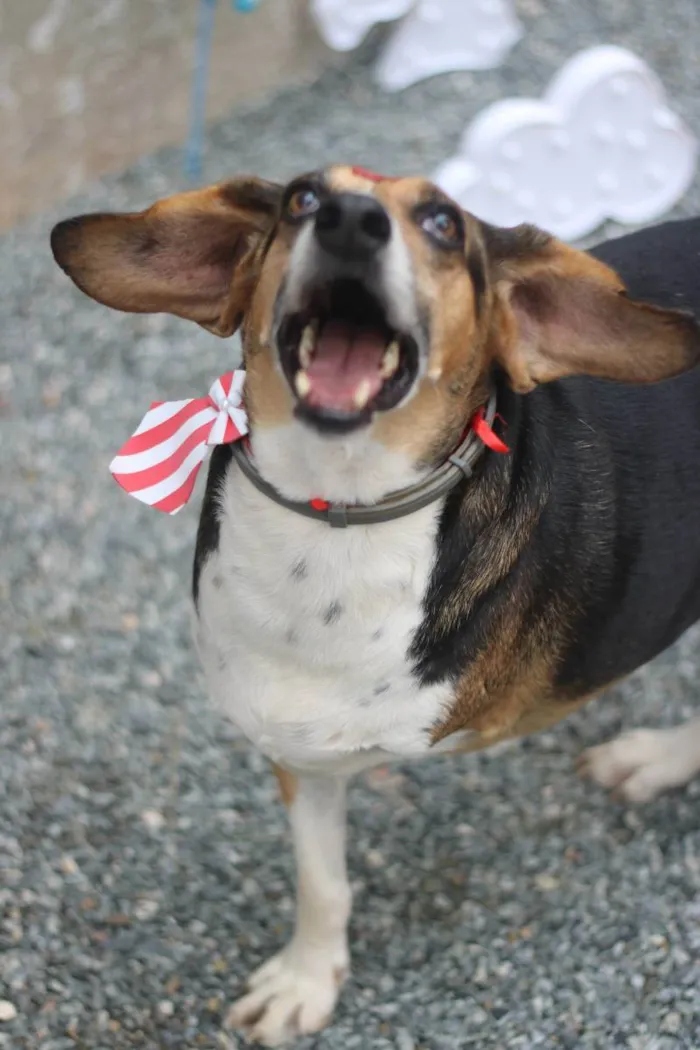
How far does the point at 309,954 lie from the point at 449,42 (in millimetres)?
4168

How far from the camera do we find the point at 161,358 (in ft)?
13.0

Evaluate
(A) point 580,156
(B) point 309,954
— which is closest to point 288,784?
(B) point 309,954

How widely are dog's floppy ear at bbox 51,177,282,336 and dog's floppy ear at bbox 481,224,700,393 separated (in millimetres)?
348

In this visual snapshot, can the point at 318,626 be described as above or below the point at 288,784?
above

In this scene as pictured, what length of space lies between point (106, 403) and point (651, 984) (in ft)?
7.90

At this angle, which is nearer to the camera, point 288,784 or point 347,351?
point 347,351

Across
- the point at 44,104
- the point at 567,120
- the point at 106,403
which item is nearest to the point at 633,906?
the point at 106,403

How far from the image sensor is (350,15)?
16.2 ft

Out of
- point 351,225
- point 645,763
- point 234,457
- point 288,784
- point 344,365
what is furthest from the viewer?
point 645,763

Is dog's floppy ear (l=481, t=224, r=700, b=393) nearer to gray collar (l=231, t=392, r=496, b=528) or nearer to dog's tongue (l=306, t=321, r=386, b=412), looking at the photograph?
gray collar (l=231, t=392, r=496, b=528)

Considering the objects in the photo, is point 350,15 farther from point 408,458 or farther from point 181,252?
point 408,458

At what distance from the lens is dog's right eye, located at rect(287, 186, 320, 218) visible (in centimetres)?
153

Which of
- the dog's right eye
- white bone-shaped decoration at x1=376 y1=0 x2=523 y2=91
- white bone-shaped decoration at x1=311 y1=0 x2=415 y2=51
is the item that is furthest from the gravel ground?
white bone-shaped decoration at x1=376 y1=0 x2=523 y2=91

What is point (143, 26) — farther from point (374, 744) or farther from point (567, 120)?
point (374, 744)
